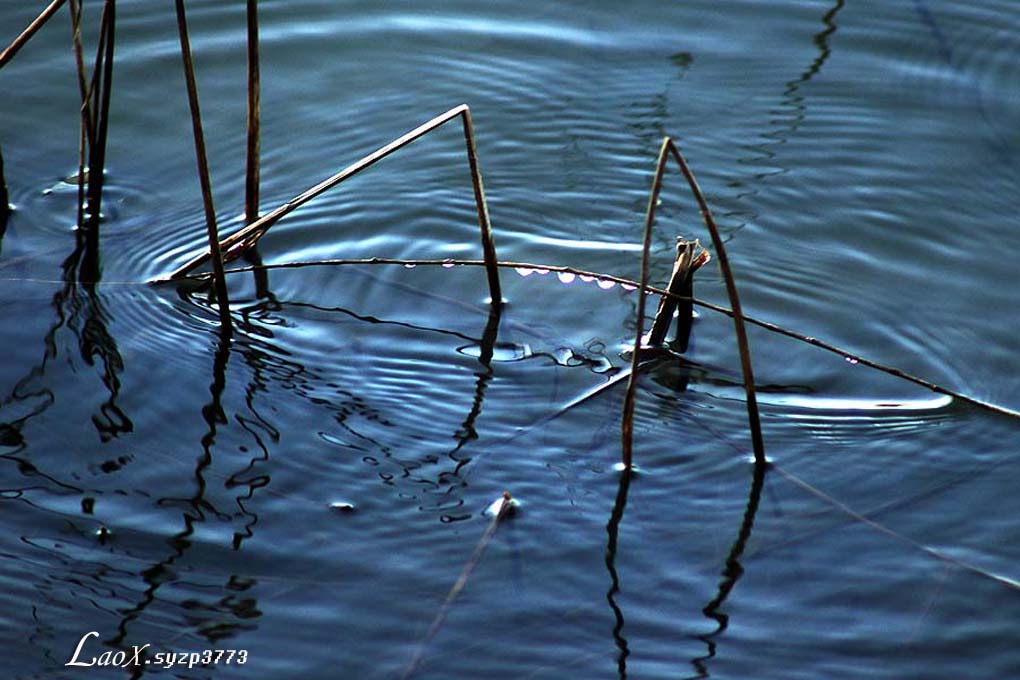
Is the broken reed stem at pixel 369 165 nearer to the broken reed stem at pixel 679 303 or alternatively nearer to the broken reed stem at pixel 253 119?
the broken reed stem at pixel 253 119

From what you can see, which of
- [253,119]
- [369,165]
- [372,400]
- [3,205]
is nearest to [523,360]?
[372,400]

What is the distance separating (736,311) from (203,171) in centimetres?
148

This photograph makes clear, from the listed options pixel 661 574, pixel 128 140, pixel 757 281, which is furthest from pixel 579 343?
pixel 128 140

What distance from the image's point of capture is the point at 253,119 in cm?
366

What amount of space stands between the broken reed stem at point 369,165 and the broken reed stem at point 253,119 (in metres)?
0.12

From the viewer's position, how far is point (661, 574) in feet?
9.33

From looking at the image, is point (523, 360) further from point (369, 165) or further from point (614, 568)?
point (614, 568)

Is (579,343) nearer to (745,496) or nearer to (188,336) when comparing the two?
(745,496)

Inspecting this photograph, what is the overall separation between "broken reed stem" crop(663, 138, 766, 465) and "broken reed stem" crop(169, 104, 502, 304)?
0.65 m

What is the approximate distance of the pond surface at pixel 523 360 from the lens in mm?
2713

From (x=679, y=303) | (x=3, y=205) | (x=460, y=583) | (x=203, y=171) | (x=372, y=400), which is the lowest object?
(x=460, y=583)

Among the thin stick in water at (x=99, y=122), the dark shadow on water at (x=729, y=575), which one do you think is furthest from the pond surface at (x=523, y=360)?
the thin stick in water at (x=99, y=122)

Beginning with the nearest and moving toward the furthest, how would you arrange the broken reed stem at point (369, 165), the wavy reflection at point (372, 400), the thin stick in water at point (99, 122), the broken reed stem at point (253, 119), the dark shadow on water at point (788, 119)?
the wavy reflection at point (372, 400)
the broken reed stem at point (369, 165)
the thin stick in water at point (99, 122)
the broken reed stem at point (253, 119)
the dark shadow on water at point (788, 119)

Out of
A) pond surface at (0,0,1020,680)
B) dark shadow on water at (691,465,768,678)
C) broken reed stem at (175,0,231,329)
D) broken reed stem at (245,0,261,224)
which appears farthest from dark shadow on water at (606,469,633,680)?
broken reed stem at (245,0,261,224)
